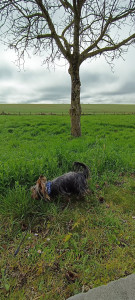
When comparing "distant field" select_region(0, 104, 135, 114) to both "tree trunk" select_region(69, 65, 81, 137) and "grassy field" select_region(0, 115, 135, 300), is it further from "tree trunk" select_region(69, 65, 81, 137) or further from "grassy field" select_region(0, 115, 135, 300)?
"grassy field" select_region(0, 115, 135, 300)

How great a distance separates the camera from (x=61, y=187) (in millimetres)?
2557

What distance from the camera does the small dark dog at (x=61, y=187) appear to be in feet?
7.93

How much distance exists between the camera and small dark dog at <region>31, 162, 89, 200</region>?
2.42 meters

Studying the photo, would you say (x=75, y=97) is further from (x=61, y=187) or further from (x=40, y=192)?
(x=40, y=192)

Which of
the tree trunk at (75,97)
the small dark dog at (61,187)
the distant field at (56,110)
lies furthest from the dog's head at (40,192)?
the distant field at (56,110)

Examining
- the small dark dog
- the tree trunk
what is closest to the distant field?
the tree trunk

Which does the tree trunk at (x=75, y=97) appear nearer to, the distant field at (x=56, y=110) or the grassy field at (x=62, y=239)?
the grassy field at (x=62, y=239)

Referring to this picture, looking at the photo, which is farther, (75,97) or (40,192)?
(75,97)

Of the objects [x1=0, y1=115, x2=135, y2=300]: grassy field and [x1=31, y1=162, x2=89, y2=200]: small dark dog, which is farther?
[x1=31, y1=162, x2=89, y2=200]: small dark dog

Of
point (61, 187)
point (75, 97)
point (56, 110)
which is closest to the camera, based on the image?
point (61, 187)

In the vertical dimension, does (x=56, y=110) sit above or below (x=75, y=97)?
above

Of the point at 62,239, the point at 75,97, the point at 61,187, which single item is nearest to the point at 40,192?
the point at 61,187

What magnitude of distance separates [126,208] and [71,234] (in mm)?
1077

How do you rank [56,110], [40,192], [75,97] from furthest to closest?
1. [56,110]
2. [75,97]
3. [40,192]
